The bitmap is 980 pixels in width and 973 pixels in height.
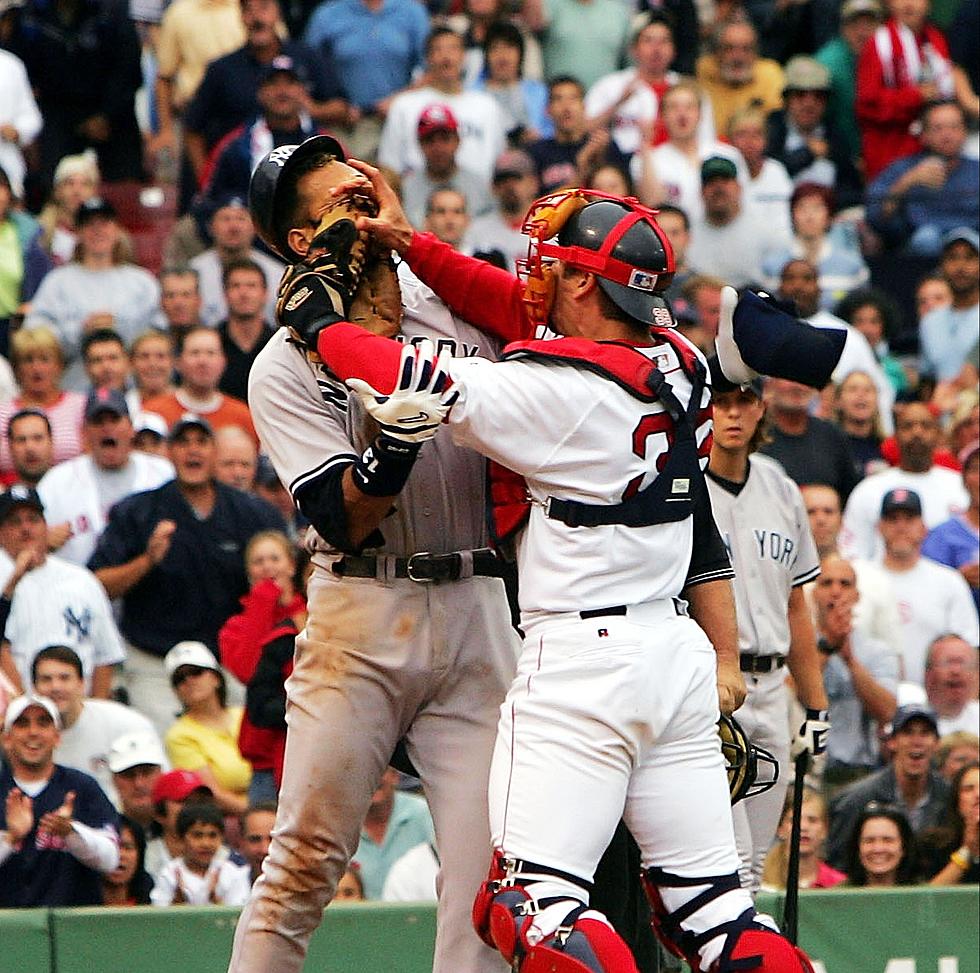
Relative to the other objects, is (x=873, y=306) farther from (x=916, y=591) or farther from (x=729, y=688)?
(x=729, y=688)

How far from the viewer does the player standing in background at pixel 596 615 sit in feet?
14.7

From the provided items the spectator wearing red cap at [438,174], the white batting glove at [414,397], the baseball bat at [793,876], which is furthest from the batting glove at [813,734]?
the spectator wearing red cap at [438,174]

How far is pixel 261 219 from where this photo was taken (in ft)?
16.9

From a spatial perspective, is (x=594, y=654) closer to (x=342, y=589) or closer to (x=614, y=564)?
(x=614, y=564)

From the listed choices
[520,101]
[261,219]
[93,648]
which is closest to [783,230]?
[520,101]

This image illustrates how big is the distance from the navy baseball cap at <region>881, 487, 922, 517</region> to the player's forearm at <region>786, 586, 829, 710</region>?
301 centimetres

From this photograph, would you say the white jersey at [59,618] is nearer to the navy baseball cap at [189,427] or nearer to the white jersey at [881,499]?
the navy baseball cap at [189,427]

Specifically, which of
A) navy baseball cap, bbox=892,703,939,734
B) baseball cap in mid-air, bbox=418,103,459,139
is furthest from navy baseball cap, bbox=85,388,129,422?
navy baseball cap, bbox=892,703,939,734

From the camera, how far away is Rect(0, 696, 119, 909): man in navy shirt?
295 inches

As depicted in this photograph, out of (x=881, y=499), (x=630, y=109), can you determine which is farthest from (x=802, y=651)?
(x=630, y=109)

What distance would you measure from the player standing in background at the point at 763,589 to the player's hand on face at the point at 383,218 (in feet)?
5.51

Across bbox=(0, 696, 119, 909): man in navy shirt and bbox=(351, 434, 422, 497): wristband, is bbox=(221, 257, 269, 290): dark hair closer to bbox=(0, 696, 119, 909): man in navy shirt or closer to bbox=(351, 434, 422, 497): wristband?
bbox=(0, 696, 119, 909): man in navy shirt

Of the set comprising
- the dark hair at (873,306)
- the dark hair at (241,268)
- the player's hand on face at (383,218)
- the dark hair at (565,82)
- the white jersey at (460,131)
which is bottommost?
the dark hair at (873,306)

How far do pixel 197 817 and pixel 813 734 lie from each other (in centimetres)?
236
